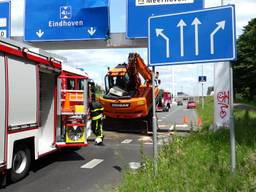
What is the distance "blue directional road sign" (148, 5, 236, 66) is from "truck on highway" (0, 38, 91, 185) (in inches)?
114

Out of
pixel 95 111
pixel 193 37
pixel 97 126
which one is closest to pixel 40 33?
pixel 95 111

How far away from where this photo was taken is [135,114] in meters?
21.6

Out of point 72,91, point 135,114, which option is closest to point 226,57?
point 72,91

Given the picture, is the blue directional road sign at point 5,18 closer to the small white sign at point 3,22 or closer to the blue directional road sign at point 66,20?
the small white sign at point 3,22

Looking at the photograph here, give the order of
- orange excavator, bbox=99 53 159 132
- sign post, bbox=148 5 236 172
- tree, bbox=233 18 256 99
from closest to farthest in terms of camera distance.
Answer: sign post, bbox=148 5 236 172
orange excavator, bbox=99 53 159 132
tree, bbox=233 18 256 99

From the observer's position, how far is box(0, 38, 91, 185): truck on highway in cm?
870

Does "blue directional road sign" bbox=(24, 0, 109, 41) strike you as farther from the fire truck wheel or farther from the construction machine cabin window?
the fire truck wheel

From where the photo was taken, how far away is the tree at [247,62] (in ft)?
227

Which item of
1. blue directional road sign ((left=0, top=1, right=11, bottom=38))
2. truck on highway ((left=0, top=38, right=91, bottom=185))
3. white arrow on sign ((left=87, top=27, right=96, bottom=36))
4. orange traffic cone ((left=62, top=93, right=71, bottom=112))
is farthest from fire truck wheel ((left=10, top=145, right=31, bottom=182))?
blue directional road sign ((left=0, top=1, right=11, bottom=38))

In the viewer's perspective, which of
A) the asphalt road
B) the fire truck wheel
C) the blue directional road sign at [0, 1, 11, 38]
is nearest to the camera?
the asphalt road

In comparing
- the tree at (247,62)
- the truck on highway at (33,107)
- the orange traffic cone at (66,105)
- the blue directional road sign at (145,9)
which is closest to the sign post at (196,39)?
the truck on highway at (33,107)

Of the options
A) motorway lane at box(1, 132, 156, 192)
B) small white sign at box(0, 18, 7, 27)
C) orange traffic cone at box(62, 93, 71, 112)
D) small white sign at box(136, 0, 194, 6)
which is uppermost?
small white sign at box(136, 0, 194, 6)

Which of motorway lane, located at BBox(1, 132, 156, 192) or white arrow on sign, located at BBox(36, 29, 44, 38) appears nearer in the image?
motorway lane, located at BBox(1, 132, 156, 192)

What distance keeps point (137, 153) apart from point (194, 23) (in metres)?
7.87
